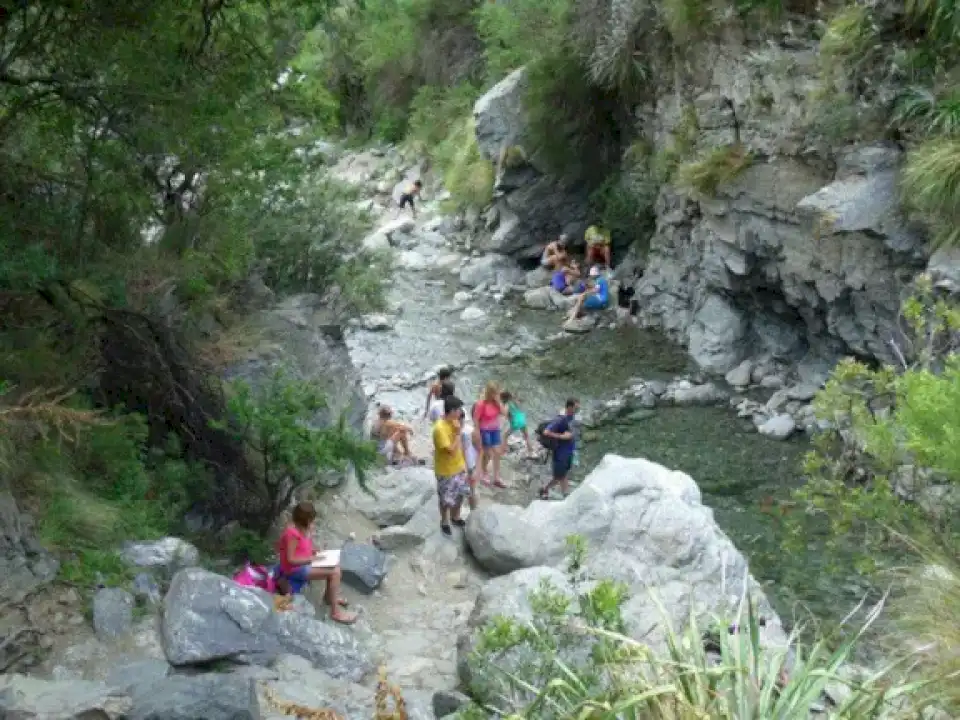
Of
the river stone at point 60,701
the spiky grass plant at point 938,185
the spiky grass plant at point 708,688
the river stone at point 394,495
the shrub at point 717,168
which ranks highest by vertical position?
the shrub at point 717,168

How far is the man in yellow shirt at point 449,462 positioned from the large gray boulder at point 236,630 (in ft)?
8.72

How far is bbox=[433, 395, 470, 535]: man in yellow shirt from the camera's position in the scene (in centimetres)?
933

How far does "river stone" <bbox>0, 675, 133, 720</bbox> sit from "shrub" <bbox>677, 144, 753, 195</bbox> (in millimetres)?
12106

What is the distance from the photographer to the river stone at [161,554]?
7082 millimetres

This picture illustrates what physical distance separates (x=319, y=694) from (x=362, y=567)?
8.00 feet

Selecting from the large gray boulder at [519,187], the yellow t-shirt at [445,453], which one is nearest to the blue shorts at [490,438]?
the yellow t-shirt at [445,453]

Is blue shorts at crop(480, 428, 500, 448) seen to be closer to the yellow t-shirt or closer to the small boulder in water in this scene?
the yellow t-shirt

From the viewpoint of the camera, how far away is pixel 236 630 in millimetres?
6289

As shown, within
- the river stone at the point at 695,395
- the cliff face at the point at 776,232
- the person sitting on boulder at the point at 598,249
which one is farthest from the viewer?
the person sitting on boulder at the point at 598,249

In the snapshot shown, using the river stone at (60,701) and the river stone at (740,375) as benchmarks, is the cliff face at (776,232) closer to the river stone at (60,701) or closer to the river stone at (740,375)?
the river stone at (740,375)

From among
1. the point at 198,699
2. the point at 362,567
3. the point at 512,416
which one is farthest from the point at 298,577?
the point at 512,416

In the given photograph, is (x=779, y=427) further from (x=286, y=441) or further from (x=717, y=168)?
(x=286, y=441)

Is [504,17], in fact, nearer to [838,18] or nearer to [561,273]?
[561,273]

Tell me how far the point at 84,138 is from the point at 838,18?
9.44 metres
